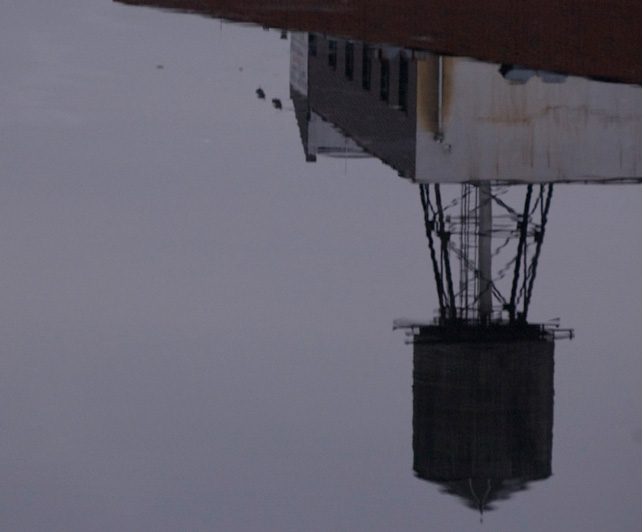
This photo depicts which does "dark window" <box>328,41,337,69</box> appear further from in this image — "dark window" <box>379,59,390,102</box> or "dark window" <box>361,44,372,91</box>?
"dark window" <box>379,59,390,102</box>

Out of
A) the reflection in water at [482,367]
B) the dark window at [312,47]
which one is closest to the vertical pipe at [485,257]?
the reflection in water at [482,367]

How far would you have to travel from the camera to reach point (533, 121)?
2325cm

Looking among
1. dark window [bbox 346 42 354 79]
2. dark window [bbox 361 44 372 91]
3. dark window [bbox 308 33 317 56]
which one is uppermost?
dark window [bbox 308 33 317 56]

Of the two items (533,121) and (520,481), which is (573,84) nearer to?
(533,121)

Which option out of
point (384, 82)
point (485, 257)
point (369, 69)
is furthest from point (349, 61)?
point (485, 257)

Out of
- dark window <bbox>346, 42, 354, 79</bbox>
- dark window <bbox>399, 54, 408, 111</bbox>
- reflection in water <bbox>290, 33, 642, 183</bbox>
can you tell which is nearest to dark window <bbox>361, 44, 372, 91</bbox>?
reflection in water <bbox>290, 33, 642, 183</bbox>

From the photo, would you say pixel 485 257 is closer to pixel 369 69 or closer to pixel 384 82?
pixel 384 82

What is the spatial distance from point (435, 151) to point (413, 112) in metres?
0.83

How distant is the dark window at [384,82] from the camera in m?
24.7

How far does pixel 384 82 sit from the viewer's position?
82.5 feet

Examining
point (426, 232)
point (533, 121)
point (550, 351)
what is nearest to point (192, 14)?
point (533, 121)

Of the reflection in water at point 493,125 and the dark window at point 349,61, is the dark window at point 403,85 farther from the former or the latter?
the dark window at point 349,61

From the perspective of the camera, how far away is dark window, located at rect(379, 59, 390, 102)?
81.1ft

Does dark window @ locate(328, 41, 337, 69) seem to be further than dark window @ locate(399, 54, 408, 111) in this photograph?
Yes
